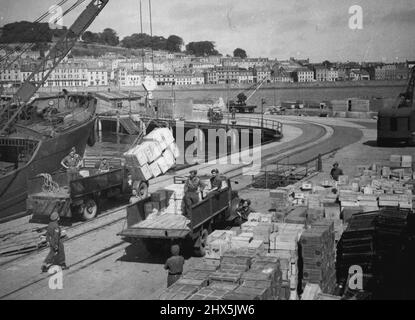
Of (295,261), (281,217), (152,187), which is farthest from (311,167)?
(295,261)

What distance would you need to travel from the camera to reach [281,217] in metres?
14.8

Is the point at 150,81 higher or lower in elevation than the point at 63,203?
higher

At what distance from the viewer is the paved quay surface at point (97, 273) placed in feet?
37.1

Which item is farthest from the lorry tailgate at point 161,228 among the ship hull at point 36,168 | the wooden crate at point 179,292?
the ship hull at point 36,168

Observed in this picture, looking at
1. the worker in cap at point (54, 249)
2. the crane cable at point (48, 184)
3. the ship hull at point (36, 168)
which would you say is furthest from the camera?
the ship hull at point (36, 168)

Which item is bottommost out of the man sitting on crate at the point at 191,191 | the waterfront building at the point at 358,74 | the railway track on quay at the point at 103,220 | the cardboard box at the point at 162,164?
the railway track on quay at the point at 103,220

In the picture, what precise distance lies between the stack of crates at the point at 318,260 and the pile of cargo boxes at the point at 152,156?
10.9 meters

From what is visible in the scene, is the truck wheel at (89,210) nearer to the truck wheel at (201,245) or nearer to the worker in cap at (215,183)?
the worker in cap at (215,183)

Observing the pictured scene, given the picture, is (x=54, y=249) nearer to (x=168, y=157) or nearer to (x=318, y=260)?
(x=318, y=260)

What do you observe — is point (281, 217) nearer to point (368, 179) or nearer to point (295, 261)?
point (295, 261)

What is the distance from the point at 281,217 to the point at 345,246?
301 centimetres

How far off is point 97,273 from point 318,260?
18.1 feet
